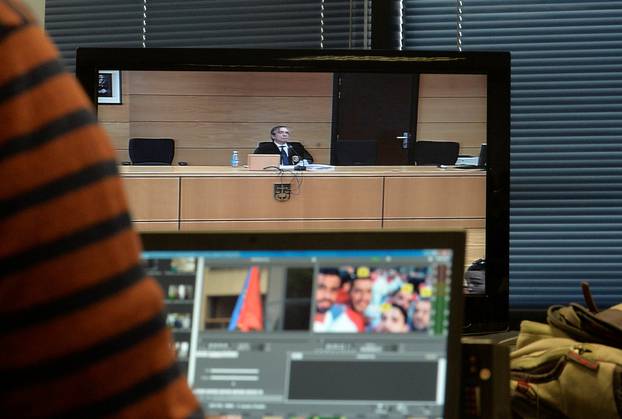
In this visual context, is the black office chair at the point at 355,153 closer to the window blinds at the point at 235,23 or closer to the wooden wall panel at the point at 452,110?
the wooden wall panel at the point at 452,110

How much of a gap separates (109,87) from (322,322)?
804 millimetres

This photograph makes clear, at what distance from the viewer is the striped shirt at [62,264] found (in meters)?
0.36

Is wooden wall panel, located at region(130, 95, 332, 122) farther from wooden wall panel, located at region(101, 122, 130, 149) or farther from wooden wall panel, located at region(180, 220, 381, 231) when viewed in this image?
wooden wall panel, located at region(180, 220, 381, 231)

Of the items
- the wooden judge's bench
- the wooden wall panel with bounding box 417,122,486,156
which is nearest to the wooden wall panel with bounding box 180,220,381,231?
the wooden judge's bench

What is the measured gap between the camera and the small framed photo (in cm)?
141

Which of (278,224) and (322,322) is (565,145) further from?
(322,322)

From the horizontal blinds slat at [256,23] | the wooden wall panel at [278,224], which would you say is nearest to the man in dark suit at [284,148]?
the wooden wall panel at [278,224]

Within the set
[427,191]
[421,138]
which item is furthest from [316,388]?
[421,138]

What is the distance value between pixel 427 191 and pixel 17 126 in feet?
3.72

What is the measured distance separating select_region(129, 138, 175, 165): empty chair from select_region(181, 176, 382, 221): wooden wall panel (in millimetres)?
66

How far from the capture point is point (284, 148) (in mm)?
1435

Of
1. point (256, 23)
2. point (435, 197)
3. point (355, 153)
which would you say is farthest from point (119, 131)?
point (256, 23)

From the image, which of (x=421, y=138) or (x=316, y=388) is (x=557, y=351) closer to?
(x=421, y=138)

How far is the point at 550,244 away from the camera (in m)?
3.11
